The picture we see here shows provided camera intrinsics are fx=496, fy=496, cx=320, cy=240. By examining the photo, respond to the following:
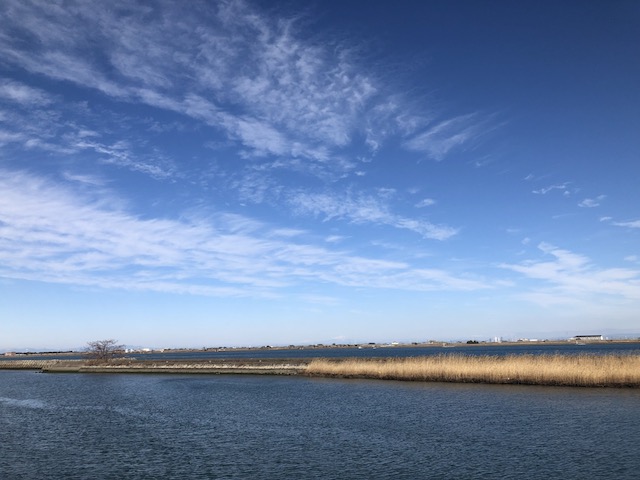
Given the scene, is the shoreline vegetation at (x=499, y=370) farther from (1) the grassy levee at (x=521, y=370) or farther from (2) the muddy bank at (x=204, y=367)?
(2) the muddy bank at (x=204, y=367)

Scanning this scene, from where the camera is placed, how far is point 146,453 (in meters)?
22.3

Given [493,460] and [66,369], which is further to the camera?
[66,369]

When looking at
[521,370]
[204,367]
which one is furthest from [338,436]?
[204,367]

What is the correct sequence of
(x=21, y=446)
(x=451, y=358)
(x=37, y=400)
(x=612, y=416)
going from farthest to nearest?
1. (x=451, y=358)
2. (x=37, y=400)
3. (x=612, y=416)
4. (x=21, y=446)

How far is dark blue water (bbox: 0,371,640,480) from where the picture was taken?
61.5ft

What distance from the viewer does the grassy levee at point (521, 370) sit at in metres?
38.6

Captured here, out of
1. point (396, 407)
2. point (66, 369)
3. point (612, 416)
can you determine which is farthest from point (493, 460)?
point (66, 369)

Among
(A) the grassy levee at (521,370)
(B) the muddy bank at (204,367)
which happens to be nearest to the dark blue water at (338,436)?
(A) the grassy levee at (521,370)

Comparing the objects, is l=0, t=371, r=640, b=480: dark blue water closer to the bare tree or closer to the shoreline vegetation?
the shoreline vegetation

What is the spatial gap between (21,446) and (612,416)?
30517 millimetres

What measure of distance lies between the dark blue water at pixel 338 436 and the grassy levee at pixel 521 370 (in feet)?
5.52

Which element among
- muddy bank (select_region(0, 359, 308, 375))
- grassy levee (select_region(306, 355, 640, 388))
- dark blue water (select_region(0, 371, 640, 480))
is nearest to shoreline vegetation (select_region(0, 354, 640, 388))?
grassy levee (select_region(306, 355, 640, 388))

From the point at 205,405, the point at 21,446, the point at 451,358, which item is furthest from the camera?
the point at 451,358

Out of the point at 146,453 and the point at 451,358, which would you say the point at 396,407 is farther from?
the point at 451,358
